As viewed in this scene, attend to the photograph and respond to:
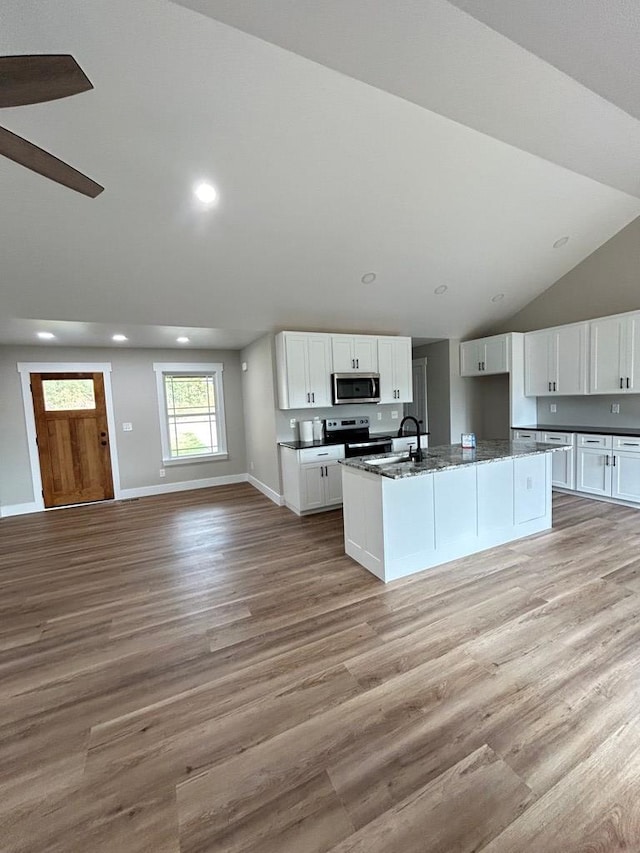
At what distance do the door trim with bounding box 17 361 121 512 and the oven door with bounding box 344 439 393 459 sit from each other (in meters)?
3.84

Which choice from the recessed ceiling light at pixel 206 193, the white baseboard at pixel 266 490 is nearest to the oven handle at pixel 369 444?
the white baseboard at pixel 266 490

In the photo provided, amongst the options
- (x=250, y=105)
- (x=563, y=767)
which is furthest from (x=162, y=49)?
(x=563, y=767)

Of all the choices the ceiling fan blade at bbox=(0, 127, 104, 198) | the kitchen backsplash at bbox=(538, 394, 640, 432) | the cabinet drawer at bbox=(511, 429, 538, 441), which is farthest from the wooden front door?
the kitchen backsplash at bbox=(538, 394, 640, 432)

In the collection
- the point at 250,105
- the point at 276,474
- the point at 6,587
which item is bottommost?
the point at 6,587

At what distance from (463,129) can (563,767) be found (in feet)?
12.9

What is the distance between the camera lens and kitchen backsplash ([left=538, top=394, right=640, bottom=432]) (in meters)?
4.82

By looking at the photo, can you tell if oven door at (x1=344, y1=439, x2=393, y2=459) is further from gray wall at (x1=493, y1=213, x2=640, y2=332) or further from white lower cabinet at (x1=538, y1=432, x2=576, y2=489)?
gray wall at (x1=493, y1=213, x2=640, y2=332)

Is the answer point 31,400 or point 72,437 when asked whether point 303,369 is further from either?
point 31,400

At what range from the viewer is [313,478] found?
15.5 ft

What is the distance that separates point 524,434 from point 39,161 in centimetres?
607

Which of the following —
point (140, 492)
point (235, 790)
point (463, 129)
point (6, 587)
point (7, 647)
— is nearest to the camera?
point (235, 790)

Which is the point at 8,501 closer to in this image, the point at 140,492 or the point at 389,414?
the point at 140,492

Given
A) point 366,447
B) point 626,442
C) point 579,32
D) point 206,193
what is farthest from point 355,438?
point 579,32

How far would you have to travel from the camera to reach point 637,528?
147 inches
